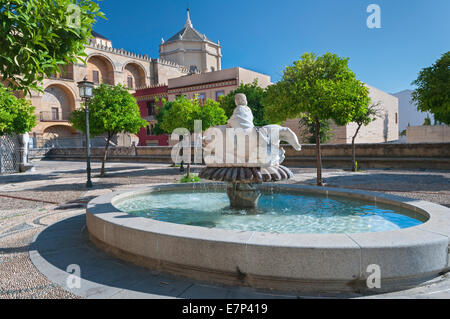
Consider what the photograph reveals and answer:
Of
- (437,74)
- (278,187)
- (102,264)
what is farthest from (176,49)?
(102,264)

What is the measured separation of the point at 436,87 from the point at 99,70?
145 ft

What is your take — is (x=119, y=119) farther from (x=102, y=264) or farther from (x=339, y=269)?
(x=339, y=269)

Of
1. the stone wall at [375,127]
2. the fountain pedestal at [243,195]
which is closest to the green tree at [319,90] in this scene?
the fountain pedestal at [243,195]

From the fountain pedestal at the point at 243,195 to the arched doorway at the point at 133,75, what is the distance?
46.3 m

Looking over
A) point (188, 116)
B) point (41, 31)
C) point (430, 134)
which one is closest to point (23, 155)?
point (188, 116)

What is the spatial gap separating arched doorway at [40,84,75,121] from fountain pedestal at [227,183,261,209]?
40047 mm

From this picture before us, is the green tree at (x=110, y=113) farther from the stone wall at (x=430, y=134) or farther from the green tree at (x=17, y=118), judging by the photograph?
the stone wall at (x=430, y=134)

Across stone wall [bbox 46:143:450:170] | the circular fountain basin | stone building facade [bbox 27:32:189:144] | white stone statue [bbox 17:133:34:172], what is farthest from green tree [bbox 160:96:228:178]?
stone building facade [bbox 27:32:189:144]

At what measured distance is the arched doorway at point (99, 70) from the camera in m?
43.6

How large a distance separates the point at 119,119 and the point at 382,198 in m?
11.8

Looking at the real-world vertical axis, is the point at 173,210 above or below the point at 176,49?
below

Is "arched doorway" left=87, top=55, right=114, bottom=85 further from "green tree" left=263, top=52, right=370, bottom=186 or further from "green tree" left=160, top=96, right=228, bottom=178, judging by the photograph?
"green tree" left=263, top=52, right=370, bottom=186

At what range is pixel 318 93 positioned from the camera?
975 cm

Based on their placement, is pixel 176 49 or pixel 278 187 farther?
pixel 176 49
